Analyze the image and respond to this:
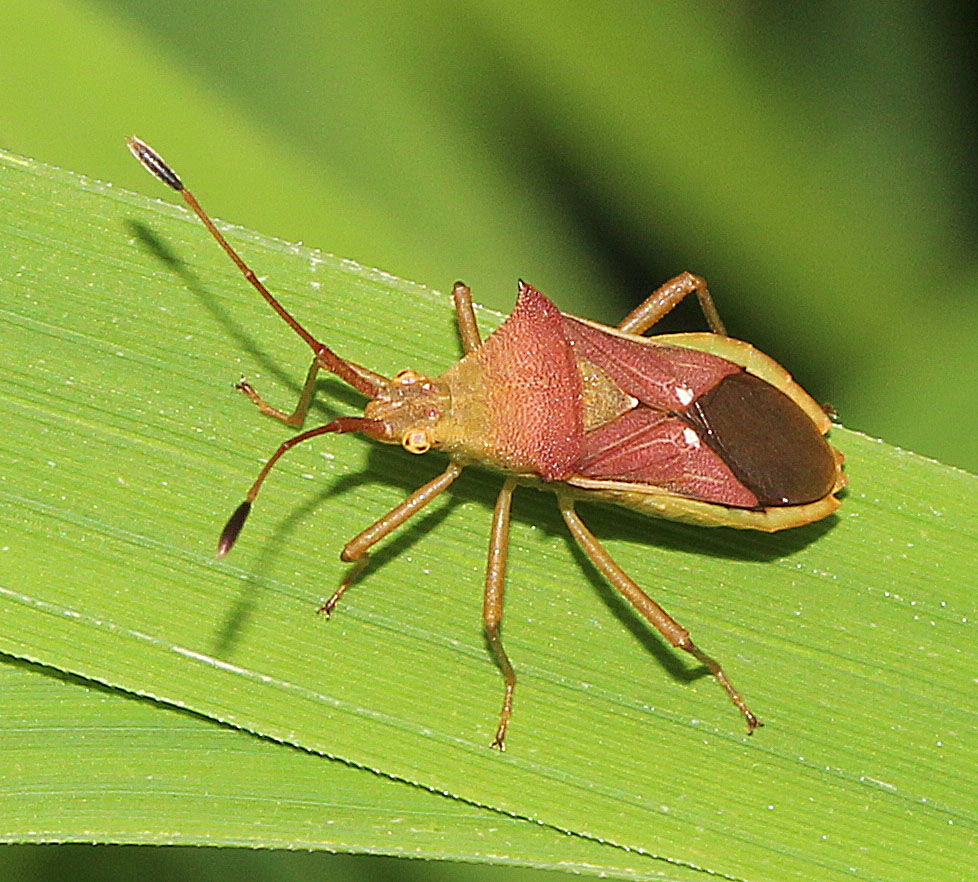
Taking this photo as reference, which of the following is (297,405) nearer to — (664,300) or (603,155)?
(664,300)

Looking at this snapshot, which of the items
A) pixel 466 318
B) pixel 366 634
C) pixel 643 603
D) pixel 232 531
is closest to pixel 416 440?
pixel 466 318

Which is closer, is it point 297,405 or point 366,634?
point 366,634

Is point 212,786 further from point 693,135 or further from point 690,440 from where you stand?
point 693,135

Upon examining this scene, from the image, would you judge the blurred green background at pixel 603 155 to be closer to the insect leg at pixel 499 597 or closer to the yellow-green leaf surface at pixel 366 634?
the yellow-green leaf surface at pixel 366 634

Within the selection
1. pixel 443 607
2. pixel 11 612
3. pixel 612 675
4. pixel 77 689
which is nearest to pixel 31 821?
pixel 77 689

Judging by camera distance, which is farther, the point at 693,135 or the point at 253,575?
the point at 693,135

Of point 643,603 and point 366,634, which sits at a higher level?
point 643,603

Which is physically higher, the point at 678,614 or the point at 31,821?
the point at 678,614
